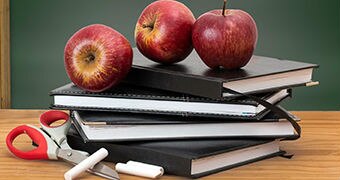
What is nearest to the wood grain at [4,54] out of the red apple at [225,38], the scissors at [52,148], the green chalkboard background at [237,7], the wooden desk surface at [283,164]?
the green chalkboard background at [237,7]

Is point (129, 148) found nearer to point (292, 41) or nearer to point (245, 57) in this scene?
point (245, 57)

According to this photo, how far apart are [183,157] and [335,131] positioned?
0.34 metres

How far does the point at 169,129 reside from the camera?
976 millimetres

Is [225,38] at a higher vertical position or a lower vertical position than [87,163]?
higher

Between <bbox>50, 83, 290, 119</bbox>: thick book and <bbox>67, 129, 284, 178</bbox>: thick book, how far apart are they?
0.04 metres

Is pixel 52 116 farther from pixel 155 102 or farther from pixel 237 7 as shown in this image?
pixel 237 7

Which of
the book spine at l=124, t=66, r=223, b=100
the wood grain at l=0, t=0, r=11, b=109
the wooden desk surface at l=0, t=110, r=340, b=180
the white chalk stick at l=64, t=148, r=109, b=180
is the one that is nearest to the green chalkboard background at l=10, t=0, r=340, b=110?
the wood grain at l=0, t=0, r=11, b=109

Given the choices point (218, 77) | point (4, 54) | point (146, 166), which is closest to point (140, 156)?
point (146, 166)

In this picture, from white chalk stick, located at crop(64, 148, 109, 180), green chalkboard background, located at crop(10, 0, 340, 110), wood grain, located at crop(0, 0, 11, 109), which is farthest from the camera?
green chalkboard background, located at crop(10, 0, 340, 110)

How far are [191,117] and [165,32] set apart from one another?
124 millimetres

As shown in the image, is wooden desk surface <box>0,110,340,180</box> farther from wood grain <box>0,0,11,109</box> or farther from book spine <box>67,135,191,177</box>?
wood grain <box>0,0,11,109</box>

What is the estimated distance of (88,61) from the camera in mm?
1009

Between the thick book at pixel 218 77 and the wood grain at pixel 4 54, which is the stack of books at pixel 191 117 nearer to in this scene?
the thick book at pixel 218 77

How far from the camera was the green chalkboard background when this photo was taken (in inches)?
76.1
